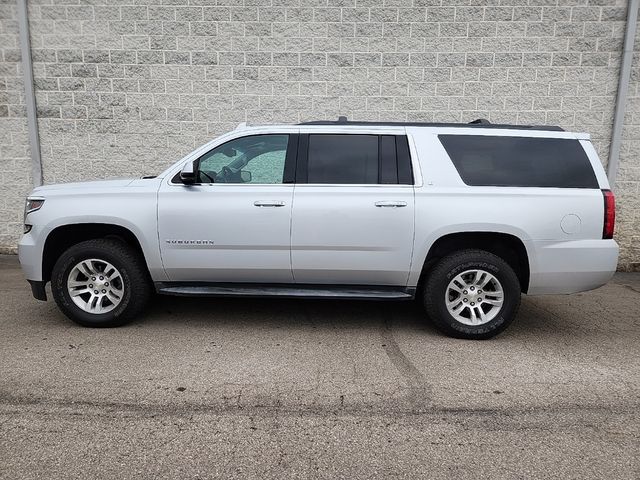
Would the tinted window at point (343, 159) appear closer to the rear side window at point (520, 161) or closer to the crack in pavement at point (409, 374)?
the rear side window at point (520, 161)

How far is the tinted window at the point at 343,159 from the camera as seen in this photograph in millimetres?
4375

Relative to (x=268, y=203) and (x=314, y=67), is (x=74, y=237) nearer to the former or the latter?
(x=268, y=203)

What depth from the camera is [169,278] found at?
4.51 metres

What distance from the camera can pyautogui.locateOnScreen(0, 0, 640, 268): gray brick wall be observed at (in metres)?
7.19

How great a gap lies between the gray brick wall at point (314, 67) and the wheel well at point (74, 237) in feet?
10.7

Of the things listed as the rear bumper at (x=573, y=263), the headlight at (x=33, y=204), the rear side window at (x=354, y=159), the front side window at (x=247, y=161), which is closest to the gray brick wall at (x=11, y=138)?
the headlight at (x=33, y=204)

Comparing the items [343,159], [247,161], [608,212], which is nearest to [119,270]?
[247,161]

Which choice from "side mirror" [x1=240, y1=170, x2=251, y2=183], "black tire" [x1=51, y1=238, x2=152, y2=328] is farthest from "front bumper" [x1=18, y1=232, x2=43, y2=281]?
"side mirror" [x1=240, y1=170, x2=251, y2=183]

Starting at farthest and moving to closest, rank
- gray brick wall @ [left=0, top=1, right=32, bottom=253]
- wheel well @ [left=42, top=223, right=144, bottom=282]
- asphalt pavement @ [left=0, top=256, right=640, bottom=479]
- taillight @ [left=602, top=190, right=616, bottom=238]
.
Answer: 1. gray brick wall @ [left=0, top=1, right=32, bottom=253]
2. wheel well @ [left=42, top=223, right=144, bottom=282]
3. taillight @ [left=602, top=190, right=616, bottom=238]
4. asphalt pavement @ [left=0, top=256, right=640, bottom=479]

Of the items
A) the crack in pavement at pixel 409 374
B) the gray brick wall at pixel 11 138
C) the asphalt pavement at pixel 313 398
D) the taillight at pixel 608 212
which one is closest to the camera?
the asphalt pavement at pixel 313 398

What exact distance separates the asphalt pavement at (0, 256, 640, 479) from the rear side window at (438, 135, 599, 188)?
57.6 inches

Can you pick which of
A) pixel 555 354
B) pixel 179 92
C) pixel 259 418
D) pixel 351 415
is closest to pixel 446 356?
pixel 555 354

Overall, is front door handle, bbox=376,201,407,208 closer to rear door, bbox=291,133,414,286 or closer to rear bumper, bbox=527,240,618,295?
rear door, bbox=291,133,414,286

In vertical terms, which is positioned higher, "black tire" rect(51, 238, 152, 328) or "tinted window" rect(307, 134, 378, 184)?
"tinted window" rect(307, 134, 378, 184)
